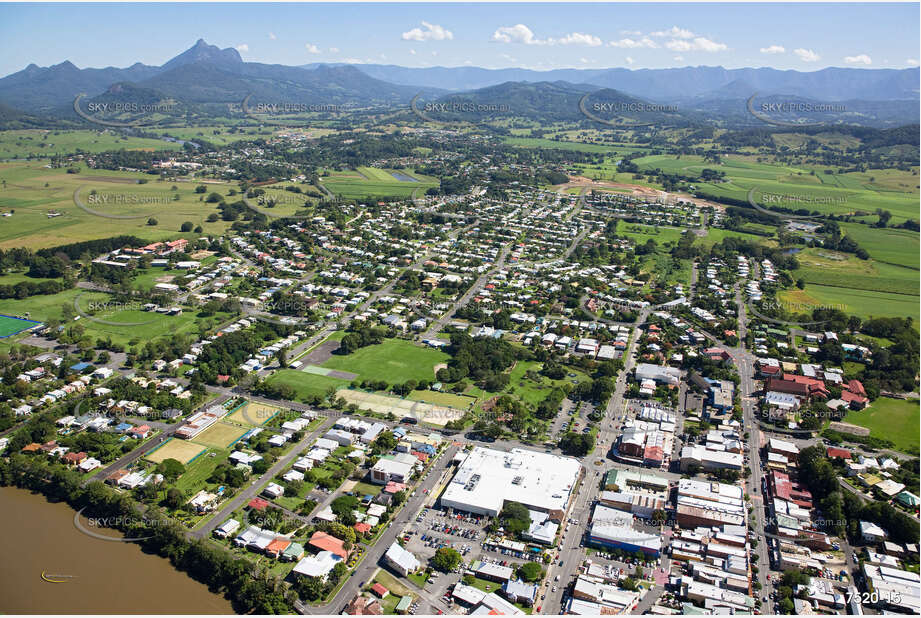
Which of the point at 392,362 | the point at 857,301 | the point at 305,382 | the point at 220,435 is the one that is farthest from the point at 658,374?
the point at 857,301

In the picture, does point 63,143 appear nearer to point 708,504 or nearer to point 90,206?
point 90,206

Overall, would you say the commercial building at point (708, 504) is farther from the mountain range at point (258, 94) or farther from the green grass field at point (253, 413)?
the mountain range at point (258, 94)

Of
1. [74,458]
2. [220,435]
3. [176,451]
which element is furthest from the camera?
[220,435]

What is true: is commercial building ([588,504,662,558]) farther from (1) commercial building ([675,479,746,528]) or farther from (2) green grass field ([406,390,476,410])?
(2) green grass field ([406,390,476,410])

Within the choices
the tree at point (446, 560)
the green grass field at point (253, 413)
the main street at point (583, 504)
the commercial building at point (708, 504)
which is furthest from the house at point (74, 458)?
the commercial building at point (708, 504)

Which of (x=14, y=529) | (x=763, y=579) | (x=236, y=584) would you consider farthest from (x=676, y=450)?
(x=14, y=529)

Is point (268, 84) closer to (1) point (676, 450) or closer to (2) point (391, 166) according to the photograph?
(2) point (391, 166)

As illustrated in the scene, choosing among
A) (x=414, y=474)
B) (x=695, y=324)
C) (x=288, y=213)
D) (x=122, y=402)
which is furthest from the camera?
(x=288, y=213)
